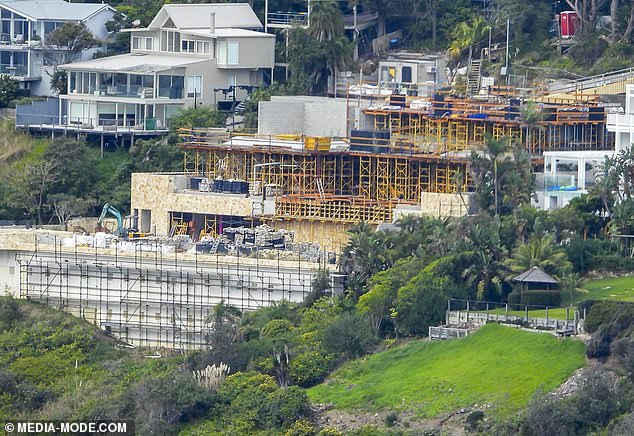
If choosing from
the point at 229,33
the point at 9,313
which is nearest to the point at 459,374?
the point at 9,313

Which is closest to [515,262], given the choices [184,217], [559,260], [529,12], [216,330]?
[559,260]

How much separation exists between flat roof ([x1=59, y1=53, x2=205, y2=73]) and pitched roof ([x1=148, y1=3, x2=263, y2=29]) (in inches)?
51.7

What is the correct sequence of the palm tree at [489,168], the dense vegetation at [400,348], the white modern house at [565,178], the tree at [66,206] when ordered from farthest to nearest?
the tree at [66,206]
the white modern house at [565,178]
the palm tree at [489,168]
the dense vegetation at [400,348]

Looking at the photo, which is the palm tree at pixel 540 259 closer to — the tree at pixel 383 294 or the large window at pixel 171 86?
the tree at pixel 383 294

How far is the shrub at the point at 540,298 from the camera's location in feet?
271

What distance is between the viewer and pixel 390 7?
11344cm

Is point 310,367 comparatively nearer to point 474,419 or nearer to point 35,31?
point 474,419

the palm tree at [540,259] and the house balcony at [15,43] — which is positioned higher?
the house balcony at [15,43]

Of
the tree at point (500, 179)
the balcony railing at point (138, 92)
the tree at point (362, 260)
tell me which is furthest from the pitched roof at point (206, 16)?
the tree at point (362, 260)

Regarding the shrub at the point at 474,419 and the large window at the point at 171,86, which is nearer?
the shrub at the point at 474,419

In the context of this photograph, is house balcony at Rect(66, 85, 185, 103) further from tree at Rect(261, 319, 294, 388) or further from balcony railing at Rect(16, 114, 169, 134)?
tree at Rect(261, 319, 294, 388)

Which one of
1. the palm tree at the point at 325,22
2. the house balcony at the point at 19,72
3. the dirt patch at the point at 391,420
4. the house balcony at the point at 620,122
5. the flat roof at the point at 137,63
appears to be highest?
the palm tree at the point at 325,22

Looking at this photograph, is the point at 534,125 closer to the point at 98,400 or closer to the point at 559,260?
the point at 559,260

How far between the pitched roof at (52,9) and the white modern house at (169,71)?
14.3 feet
